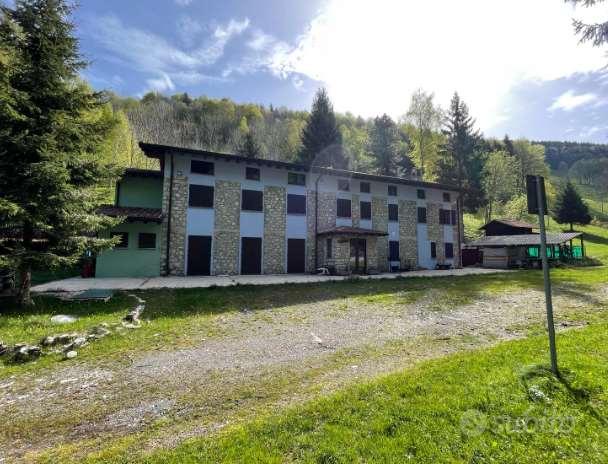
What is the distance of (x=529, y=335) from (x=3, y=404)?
32.2 ft

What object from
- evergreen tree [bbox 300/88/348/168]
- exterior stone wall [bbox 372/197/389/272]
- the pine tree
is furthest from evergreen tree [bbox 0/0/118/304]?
the pine tree

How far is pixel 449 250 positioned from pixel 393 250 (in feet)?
20.4

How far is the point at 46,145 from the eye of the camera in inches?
354

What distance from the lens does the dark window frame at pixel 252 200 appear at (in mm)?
19156

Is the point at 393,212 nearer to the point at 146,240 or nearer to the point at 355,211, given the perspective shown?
the point at 355,211

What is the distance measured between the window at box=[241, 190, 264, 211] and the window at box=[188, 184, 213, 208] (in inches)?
80.8

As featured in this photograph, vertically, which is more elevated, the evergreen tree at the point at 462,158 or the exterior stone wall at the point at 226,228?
the evergreen tree at the point at 462,158

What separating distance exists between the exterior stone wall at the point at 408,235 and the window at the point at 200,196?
1477 centimetres

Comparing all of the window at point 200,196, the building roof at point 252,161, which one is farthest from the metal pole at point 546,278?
the window at point 200,196

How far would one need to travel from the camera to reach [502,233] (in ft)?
118

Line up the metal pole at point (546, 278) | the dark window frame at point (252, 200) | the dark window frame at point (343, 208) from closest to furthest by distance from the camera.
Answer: the metal pole at point (546, 278), the dark window frame at point (252, 200), the dark window frame at point (343, 208)

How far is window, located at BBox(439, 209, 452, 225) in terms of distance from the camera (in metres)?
25.9

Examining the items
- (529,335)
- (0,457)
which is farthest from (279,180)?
(0,457)

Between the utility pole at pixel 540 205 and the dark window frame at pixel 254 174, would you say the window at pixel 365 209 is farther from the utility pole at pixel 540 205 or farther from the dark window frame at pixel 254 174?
the utility pole at pixel 540 205
